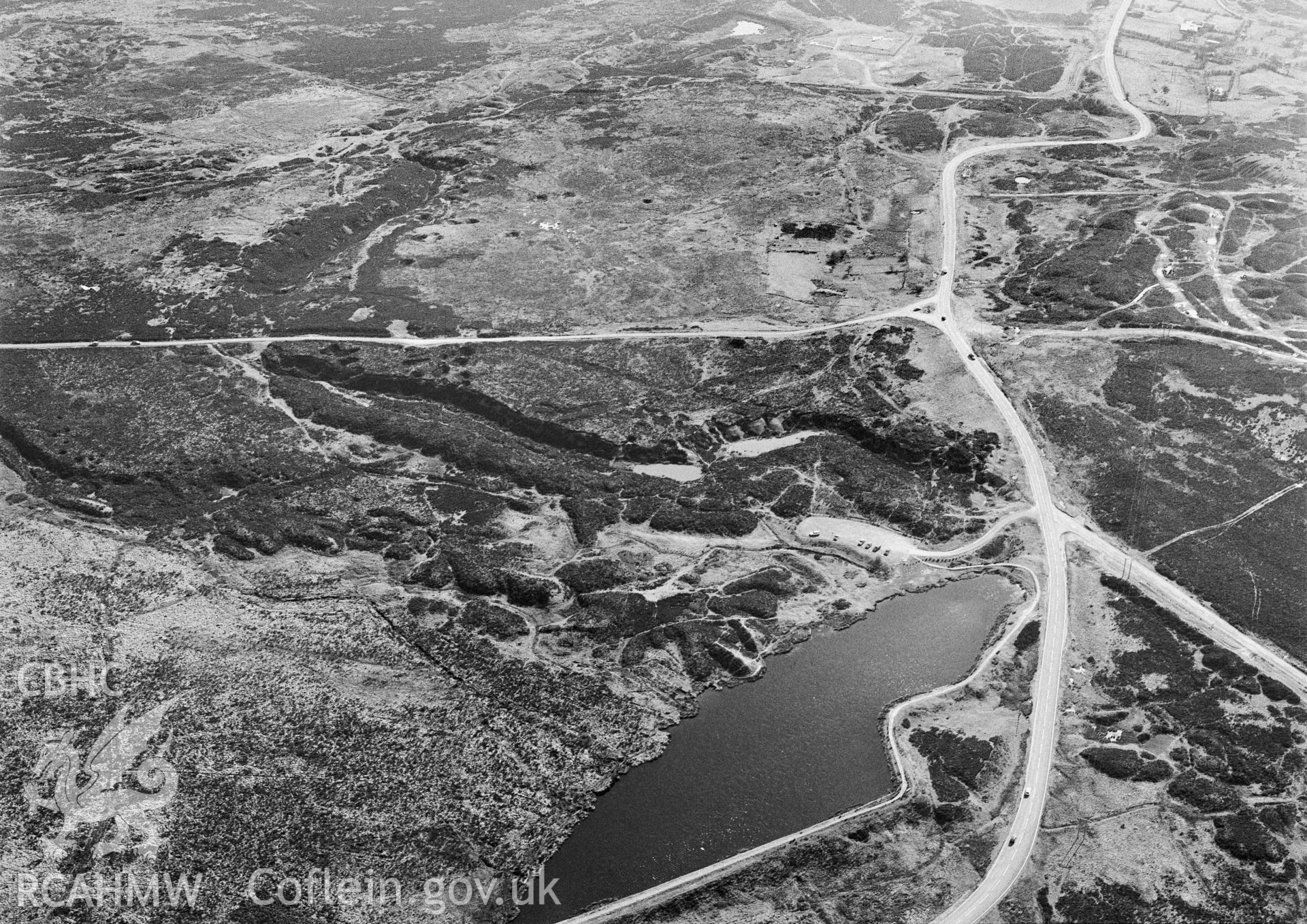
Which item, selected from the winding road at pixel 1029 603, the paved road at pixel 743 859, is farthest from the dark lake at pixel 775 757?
the winding road at pixel 1029 603

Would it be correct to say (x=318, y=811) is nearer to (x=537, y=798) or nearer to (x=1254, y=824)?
(x=537, y=798)

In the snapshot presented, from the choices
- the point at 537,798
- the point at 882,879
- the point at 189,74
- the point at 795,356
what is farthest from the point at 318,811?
the point at 189,74

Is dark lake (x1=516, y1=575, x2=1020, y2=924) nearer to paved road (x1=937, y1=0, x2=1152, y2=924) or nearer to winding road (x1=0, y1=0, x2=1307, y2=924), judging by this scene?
winding road (x1=0, y1=0, x2=1307, y2=924)

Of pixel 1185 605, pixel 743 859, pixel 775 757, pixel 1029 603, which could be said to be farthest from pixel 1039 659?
pixel 743 859

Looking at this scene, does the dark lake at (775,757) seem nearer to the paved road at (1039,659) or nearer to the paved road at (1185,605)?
the paved road at (1039,659)

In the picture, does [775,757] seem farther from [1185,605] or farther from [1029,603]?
[1185,605]
